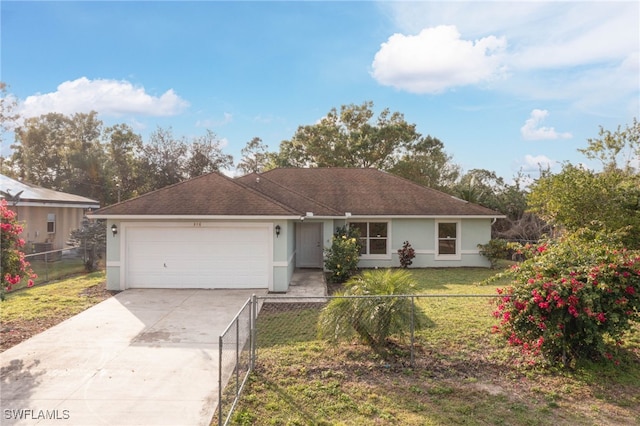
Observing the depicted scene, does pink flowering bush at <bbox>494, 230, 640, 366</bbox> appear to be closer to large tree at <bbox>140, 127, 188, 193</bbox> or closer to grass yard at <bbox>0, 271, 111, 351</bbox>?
grass yard at <bbox>0, 271, 111, 351</bbox>

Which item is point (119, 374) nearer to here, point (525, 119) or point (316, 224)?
point (316, 224)

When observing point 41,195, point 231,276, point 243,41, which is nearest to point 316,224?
point 231,276

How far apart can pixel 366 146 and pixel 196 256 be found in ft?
77.2

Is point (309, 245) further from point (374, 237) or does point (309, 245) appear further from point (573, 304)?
point (573, 304)

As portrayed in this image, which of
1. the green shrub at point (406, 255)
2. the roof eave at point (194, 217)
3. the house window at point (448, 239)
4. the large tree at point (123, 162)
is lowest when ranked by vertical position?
the green shrub at point (406, 255)

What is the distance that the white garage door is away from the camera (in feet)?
42.0

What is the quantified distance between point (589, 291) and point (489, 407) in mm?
2465

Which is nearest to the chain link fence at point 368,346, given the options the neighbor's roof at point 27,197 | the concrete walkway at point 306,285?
the concrete walkway at point 306,285

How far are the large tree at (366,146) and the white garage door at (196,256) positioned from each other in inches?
882

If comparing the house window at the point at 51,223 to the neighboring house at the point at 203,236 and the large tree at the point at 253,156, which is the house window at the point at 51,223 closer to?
the neighboring house at the point at 203,236

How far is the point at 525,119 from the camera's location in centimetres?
2227

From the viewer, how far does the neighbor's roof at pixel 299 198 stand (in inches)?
497

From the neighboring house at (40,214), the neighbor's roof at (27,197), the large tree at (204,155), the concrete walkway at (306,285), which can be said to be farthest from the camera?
the large tree at (204,155)

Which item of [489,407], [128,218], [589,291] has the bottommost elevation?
[489,407]
